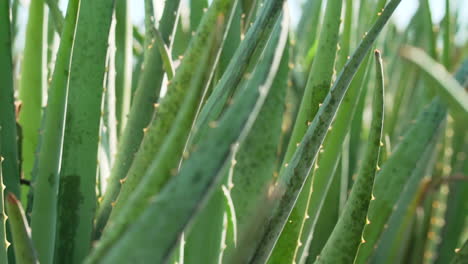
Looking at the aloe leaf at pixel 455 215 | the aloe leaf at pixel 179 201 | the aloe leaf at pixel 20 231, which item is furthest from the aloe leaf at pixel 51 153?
the aloe leaf at pixel 455 215

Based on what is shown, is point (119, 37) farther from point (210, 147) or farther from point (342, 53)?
point (210, 147)

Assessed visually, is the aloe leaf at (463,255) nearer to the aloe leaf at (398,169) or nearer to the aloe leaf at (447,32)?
the aloe leaf at (398,169)

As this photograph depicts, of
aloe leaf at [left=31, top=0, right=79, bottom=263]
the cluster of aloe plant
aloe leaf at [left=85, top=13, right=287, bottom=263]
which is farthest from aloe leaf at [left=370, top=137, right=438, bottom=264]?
aloe leaf at [left=85, top=13, right=287, bottom=263]

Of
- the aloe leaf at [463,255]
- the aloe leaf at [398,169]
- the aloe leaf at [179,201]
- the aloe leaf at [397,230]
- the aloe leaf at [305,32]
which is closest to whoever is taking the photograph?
the aloe leaf at [179,201]

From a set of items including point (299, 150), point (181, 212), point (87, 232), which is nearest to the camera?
point (181, 212)

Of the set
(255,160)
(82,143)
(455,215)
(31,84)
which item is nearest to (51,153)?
(82,143)

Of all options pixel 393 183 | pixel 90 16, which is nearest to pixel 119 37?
pixel 90 16
